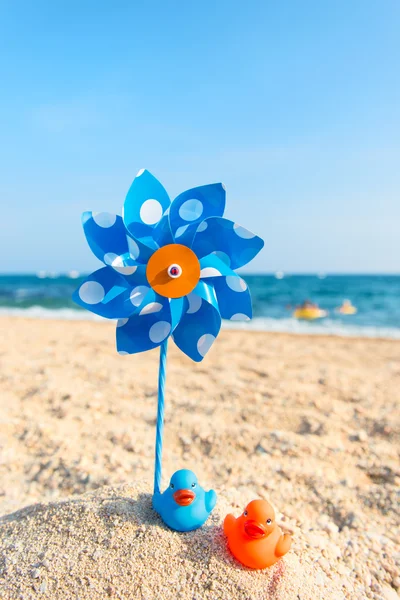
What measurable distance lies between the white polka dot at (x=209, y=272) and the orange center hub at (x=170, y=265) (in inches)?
0.9

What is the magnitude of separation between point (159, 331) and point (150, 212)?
0.55m

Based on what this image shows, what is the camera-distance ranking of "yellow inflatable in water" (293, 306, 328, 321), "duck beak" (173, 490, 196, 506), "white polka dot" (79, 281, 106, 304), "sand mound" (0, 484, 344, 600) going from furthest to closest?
"yellow inflatable in water" (293, 306, 328, 321)
"white polka dot" (79, 281, 106, 304)
"duck beak" (173, 490, 196, 506)
"sand mound" (0, 484, 344, 600)

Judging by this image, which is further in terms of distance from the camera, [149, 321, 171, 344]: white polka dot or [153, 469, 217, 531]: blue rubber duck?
[149, 321, 171, 344]: white polka dot

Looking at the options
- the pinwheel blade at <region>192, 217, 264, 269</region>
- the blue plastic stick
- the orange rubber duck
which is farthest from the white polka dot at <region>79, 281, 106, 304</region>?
the orange rubber duck

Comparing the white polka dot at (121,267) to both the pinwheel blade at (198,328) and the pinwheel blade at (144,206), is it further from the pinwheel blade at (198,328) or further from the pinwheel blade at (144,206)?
the pinwheel blade at (198,328)

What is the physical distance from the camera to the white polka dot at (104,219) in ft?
6.44

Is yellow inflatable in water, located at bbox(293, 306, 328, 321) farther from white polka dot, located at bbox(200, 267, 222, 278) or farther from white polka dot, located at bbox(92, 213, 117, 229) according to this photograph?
white polka dot, located at bbox(92, 213, 117, 229)

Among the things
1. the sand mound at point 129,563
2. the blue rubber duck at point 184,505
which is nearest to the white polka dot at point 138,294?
the blue rubber duck at point 184,505

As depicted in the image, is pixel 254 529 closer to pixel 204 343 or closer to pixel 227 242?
pixel 204 343

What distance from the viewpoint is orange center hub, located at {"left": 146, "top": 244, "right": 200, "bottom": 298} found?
194cm

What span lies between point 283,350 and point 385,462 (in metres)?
4.34

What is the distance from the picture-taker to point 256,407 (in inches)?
169

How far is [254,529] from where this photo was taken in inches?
66.8

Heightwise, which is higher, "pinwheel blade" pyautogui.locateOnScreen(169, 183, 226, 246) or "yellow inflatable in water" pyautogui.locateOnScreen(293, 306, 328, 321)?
"pinwheel blade" pyautogui.locateOnScreen(169, 183, 226, 246)
